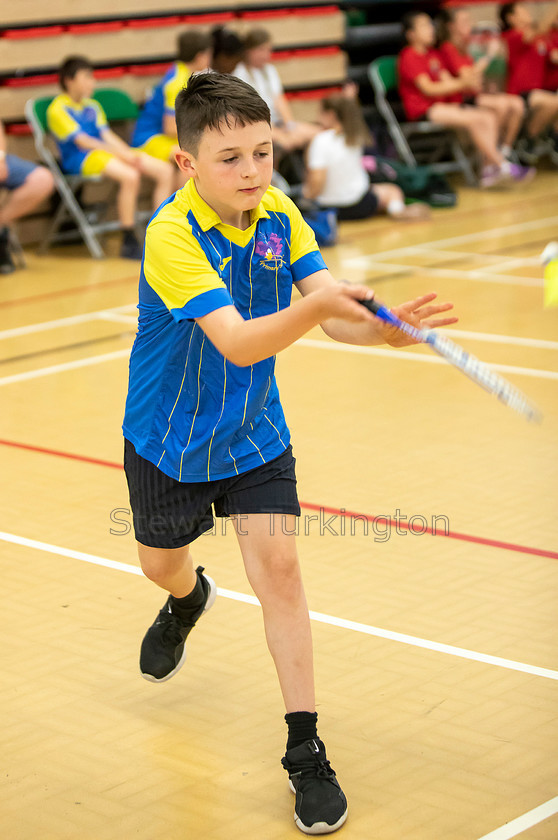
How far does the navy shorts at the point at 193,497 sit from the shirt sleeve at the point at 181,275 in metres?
0.42

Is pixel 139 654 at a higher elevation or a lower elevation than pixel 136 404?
lower

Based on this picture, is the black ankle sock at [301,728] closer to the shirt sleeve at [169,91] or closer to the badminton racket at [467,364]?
the badminton racket at [467,364]

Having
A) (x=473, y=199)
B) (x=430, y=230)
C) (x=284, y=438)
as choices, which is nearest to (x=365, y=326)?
(x=284, y=438)

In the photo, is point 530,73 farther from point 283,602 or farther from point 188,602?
point 283,602

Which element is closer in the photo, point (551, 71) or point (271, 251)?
point (271, 251)

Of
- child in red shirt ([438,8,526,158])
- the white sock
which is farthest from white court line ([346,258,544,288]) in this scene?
child in red shirt ([438,8,526,158])

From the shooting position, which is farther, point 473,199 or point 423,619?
point 473,199

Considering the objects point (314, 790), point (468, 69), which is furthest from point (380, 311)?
point (468, 69)

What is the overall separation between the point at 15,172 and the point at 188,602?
6614 mm

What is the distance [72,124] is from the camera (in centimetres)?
939

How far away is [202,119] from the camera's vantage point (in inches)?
102

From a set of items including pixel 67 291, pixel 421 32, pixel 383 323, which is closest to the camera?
pixel 383 323

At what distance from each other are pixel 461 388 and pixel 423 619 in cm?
255

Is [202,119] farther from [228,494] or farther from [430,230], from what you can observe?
[430,230]
